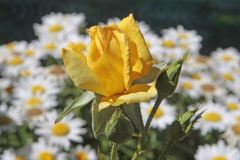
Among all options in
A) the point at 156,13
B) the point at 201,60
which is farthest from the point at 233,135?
the point at 156,13

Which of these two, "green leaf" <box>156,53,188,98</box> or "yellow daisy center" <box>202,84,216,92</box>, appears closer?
"green leaf" <box>156,53,188,98</box>

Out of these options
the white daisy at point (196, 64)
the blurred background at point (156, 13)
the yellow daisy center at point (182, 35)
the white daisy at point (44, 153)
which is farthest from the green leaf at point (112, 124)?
the blurred background at point (156, 13)

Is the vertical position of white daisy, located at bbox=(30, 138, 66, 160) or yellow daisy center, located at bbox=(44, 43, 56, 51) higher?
yellow daisy center, located at bbox=(44, 43, 56, 51)

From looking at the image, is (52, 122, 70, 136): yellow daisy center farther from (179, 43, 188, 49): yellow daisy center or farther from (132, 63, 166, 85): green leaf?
(132, 63, 166, 85): green leaf

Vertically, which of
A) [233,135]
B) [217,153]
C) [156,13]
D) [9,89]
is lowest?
[217,153]

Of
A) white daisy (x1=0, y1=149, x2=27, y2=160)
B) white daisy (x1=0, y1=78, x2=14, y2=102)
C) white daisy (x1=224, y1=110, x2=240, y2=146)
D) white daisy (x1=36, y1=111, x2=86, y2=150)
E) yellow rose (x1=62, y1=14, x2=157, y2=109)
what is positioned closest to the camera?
yellow rose (x1=62, y1=14, x2=157, y2=109)

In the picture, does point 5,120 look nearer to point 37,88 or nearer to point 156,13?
point 37,88

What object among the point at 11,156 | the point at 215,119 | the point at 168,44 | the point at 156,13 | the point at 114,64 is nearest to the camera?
the point at 114,64

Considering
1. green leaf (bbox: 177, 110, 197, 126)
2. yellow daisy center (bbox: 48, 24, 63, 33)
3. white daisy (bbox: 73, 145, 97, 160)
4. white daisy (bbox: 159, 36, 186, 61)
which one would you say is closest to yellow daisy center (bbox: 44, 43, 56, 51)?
yellow daisy center (bbox: 48, 24, 63, 33)
